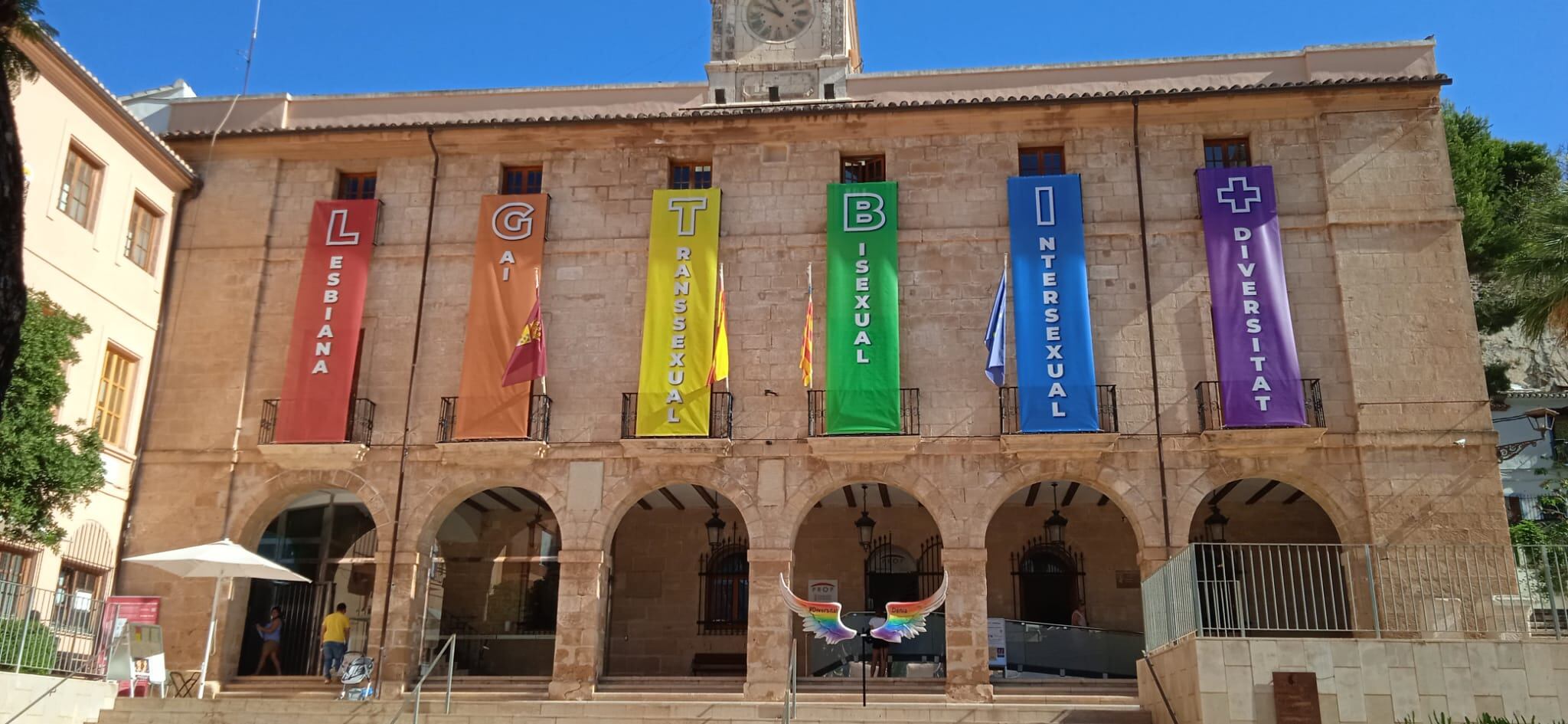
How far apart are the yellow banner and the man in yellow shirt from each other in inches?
213

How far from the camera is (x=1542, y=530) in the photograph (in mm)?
28781

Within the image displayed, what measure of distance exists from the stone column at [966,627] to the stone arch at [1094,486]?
0.67 meters

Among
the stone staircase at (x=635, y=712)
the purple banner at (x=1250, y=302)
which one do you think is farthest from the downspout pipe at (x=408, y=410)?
the purple banner at (x=1250, y=302)

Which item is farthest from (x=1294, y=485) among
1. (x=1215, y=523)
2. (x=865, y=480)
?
(x=865, y=480)

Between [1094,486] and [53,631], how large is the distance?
46.7 ft

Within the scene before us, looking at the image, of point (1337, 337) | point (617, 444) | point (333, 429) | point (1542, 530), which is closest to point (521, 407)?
point (617, 444)

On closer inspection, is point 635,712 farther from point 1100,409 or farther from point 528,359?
point 1100,409

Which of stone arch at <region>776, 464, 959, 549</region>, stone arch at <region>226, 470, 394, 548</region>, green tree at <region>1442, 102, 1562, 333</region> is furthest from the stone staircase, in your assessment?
green tree at <region>1442, 102, 1562, 333</region>

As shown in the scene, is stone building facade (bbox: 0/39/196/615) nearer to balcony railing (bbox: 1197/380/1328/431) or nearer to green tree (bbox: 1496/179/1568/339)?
balcony railing (bbox: 1197/380/1328/431)

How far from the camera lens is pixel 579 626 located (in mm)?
19578

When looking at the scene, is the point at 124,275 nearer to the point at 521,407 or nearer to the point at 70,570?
the point at 70,570

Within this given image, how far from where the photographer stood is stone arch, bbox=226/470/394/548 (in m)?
20.5

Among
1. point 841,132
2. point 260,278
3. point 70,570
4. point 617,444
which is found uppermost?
point 841,132

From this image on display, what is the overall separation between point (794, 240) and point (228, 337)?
30.3 ft
